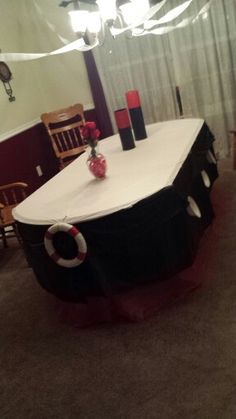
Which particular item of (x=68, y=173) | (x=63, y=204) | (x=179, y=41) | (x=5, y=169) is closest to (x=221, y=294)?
(x=63, y=204)

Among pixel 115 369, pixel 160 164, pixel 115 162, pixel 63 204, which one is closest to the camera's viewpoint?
pixel 115 369

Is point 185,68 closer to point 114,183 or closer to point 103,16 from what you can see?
point 103,16

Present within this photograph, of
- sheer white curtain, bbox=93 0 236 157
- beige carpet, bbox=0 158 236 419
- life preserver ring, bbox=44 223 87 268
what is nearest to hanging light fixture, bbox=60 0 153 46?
sheer white curtain, bbox=93 0 236 157

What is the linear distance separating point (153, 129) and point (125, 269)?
1.85 meters

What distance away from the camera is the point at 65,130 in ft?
13.8

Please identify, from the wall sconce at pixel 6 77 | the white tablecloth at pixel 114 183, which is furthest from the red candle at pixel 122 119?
the wall sconce at pixel 6 77

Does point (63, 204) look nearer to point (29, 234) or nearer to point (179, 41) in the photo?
point (29, 234)

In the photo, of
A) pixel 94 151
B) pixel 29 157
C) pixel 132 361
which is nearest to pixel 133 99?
pixel 94 151

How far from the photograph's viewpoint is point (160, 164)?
229 centimetres

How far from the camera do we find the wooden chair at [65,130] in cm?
418

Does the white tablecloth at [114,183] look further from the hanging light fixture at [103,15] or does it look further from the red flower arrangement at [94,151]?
the hanging light fixture at [103,15]

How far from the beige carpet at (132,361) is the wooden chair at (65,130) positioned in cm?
215

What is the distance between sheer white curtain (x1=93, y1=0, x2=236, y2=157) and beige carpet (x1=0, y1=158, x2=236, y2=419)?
2383 mm

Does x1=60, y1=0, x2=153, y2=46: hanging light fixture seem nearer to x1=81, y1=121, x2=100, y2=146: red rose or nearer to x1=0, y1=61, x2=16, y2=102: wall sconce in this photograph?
x1=81, y1=121, x2=100, y2=146: red rose
